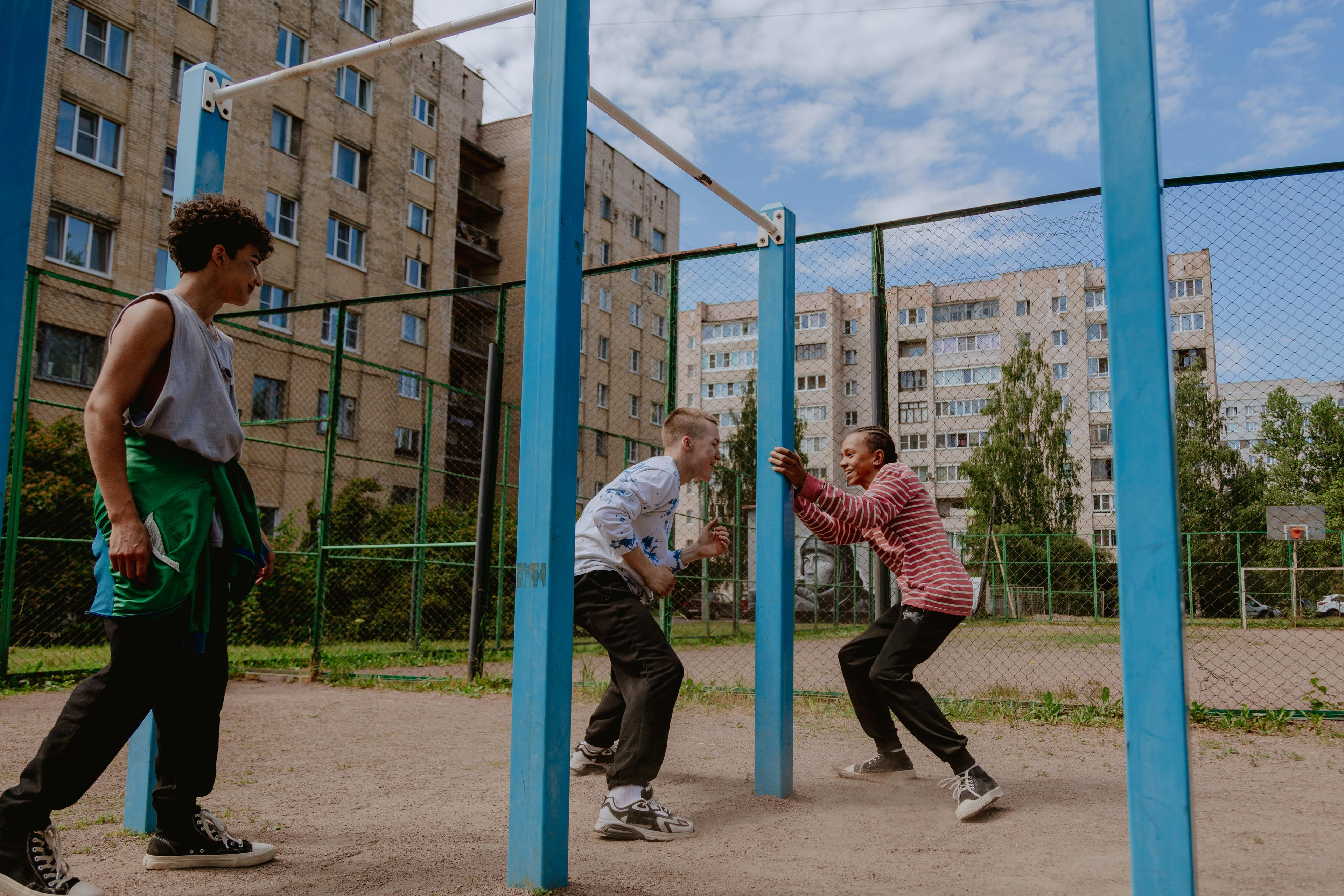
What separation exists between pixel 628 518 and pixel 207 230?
1695 mm

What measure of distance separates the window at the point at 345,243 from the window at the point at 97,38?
20.0 feet

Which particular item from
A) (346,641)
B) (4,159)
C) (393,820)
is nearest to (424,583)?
(346,641)

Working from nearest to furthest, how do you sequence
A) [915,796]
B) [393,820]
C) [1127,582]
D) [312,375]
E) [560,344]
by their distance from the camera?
[1127,582]
[560,344]
[393,820]
[915,796]
[312,375]

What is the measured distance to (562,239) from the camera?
253 centimetres

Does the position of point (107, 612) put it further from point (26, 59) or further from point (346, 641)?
point (346, 641)

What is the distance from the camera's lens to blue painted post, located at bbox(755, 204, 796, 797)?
3721 mm

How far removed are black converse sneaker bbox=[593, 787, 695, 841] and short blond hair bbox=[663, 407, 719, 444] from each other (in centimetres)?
138

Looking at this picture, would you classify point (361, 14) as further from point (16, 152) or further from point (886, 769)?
point (16, 152)

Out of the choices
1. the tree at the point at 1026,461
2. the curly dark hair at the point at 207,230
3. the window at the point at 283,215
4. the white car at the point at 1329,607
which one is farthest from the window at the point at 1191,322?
the window at the point at 283,215

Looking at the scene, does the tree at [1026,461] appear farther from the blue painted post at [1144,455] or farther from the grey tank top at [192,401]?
the grey tank top at [192,401]

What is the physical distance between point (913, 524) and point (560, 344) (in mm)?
2060

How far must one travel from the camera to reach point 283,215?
23.8 m

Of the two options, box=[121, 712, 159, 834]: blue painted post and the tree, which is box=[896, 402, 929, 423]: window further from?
box=[121, 712, 159, 834]: blue painted post

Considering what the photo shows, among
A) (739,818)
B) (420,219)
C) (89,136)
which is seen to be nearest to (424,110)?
(420,219)
